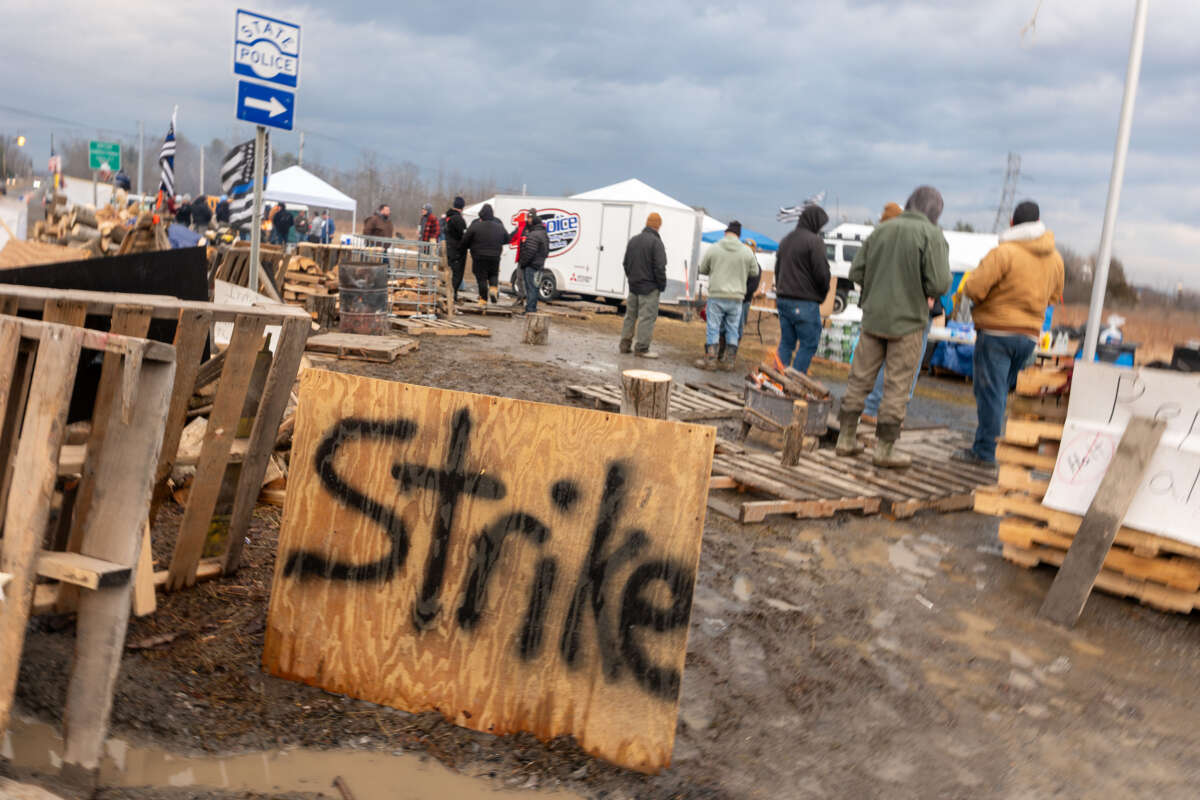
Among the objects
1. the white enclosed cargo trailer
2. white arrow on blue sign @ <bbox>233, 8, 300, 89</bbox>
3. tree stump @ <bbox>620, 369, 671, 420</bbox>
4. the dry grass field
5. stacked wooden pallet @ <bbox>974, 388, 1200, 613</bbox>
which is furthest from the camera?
the dry grass field

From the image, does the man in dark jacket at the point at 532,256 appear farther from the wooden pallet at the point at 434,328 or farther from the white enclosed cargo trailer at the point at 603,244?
the white enclosed cargo trailer at the point at 603,244

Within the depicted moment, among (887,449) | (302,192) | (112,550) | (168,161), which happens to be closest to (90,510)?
(112,550)

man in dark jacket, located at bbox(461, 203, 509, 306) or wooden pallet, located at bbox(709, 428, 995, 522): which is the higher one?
man in dark jacket, located at bbox(461, 203, 509, 306)

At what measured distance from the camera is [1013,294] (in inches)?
284

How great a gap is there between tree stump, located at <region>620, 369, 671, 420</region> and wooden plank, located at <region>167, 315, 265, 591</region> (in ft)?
5.93

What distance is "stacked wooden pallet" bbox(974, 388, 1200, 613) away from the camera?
186 inches

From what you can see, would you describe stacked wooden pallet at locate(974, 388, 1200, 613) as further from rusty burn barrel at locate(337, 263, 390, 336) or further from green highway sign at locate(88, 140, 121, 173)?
green highway sign at locate(88, 140, 121, 173)

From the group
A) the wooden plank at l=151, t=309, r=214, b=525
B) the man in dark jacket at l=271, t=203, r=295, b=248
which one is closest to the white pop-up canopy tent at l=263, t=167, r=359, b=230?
the man in dark jacket at l=271, t=203, r=295, b=248

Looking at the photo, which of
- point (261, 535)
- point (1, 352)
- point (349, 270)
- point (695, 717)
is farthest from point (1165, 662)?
point (349, 270)

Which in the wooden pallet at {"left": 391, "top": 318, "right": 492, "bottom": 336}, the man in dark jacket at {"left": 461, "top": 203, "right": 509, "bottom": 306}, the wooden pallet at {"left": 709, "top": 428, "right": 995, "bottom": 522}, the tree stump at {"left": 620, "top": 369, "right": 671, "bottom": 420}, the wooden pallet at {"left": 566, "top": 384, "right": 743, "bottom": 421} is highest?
the man in dark jacket at {"left": 461, "top": 203, "right": 509, "bottom": 306}

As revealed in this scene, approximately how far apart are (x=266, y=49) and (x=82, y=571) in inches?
268

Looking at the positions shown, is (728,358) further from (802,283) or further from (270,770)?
(270,770)

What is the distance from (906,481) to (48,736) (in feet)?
19.7

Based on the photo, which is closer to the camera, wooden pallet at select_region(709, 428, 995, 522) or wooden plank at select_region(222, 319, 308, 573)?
wooden plank at select_region(222, 319, 308, 573)
